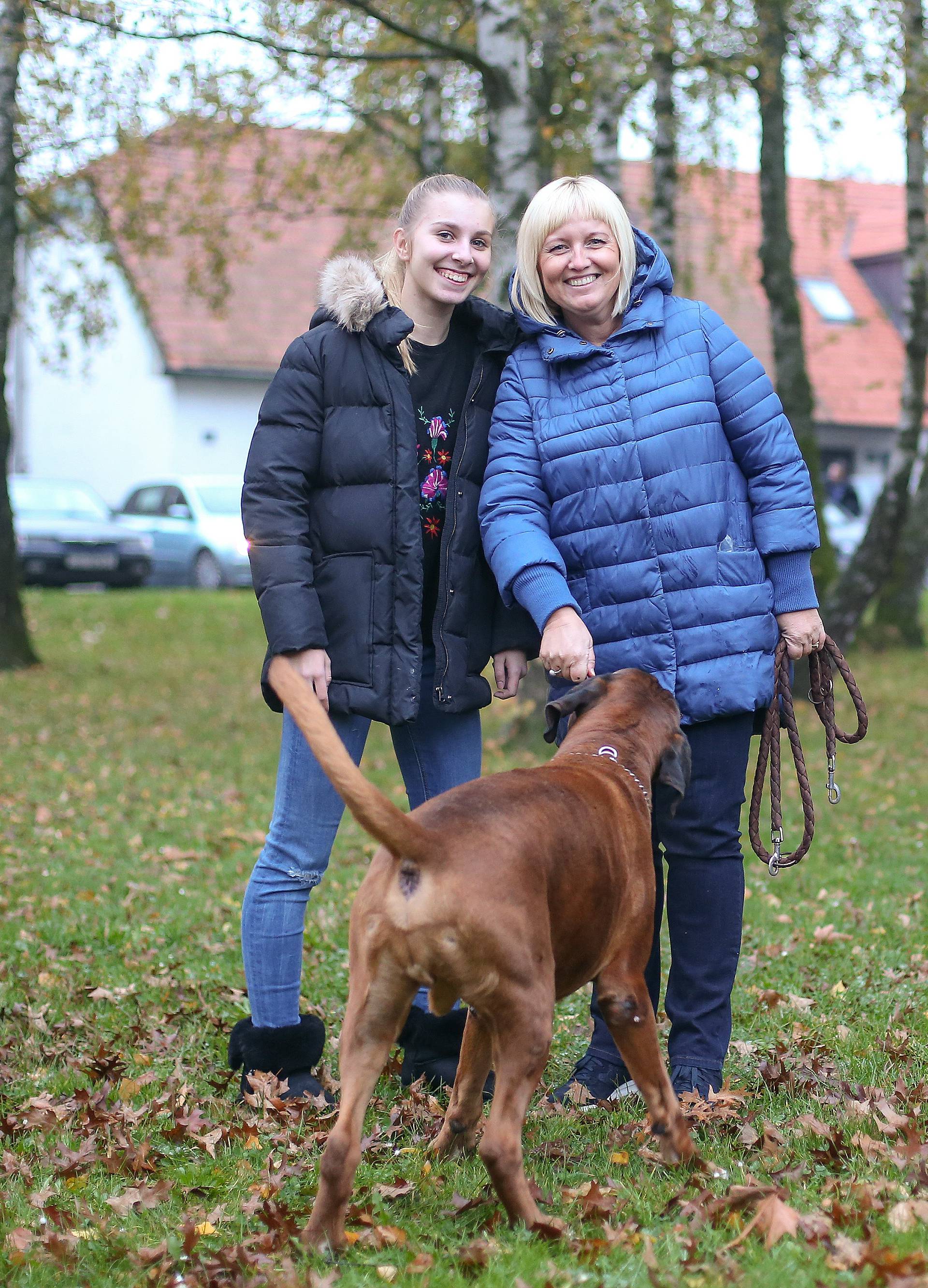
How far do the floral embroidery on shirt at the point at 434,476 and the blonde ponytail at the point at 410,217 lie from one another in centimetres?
17

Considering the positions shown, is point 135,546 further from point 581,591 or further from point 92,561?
point 581,591

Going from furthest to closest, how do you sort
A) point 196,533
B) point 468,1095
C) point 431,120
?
1. point 196,533
2. point 431,120
3. point 468,1095

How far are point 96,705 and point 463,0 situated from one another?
6735mm

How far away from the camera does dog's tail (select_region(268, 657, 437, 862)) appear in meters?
2.70

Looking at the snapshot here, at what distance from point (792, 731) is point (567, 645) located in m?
0.83

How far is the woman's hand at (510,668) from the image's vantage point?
3871mm

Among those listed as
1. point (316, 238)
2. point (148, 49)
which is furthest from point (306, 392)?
point (316, 238)

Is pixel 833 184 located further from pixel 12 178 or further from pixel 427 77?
pixel 12 178

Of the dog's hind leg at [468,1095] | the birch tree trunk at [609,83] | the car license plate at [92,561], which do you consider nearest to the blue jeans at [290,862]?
the dog's hind leg at [468,1095]

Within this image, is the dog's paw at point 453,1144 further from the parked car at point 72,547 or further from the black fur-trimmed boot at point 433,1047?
the parked car at point 72,547

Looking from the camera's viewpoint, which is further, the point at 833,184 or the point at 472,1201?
the point at 833,184

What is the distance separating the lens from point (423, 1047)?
13.1 ft

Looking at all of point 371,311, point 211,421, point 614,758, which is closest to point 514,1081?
point 614,758

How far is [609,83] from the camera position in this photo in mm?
10531
